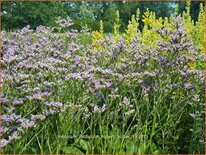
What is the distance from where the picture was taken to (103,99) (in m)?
3.21

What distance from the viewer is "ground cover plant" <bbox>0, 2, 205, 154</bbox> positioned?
2641mm

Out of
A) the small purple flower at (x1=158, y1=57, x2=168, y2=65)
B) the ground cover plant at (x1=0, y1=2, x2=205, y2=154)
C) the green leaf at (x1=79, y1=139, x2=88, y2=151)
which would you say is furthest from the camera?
the small purple flower at (x1=158, y1=57, x2=168, y2=65)

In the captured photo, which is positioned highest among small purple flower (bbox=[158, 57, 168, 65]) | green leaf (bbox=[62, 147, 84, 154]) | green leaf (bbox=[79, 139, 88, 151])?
small purple flower (bbox=[158, 57, 168, 65])

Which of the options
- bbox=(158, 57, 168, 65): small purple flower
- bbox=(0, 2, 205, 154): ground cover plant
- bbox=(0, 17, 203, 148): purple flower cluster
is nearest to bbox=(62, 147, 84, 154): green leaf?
→ bbox=(0, 2, 205, 154): ground cover plant

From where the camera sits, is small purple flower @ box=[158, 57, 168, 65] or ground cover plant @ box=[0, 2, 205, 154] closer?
ground cover plant @ box=[0, 2, 205, 154]

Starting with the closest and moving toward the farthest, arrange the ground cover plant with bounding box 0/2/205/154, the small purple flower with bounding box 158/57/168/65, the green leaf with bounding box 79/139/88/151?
the ground cover plant with bounding box 0/2/205/154
the green leaf with bounding box 79/139/88/151
the small purple flower with bounding box 158/57/168/65

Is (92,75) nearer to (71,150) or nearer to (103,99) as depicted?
(103,99)

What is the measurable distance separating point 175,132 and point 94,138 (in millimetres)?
702

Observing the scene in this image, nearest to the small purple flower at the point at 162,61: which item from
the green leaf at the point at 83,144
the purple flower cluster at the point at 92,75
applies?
the purple flower cluster at the point at 92,75

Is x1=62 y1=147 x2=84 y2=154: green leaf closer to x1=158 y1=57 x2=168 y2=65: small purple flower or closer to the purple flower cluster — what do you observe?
the purple flower cluster

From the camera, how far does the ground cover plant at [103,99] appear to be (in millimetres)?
2641

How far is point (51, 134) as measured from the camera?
2.74 meters

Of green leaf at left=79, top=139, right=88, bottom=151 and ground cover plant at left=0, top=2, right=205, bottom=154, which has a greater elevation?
ground cover plant at left=0, top=2, right=205, bottom=154

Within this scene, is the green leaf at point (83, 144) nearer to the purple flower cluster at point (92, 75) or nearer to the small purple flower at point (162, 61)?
the purple flower cluster at point (92, 75)
